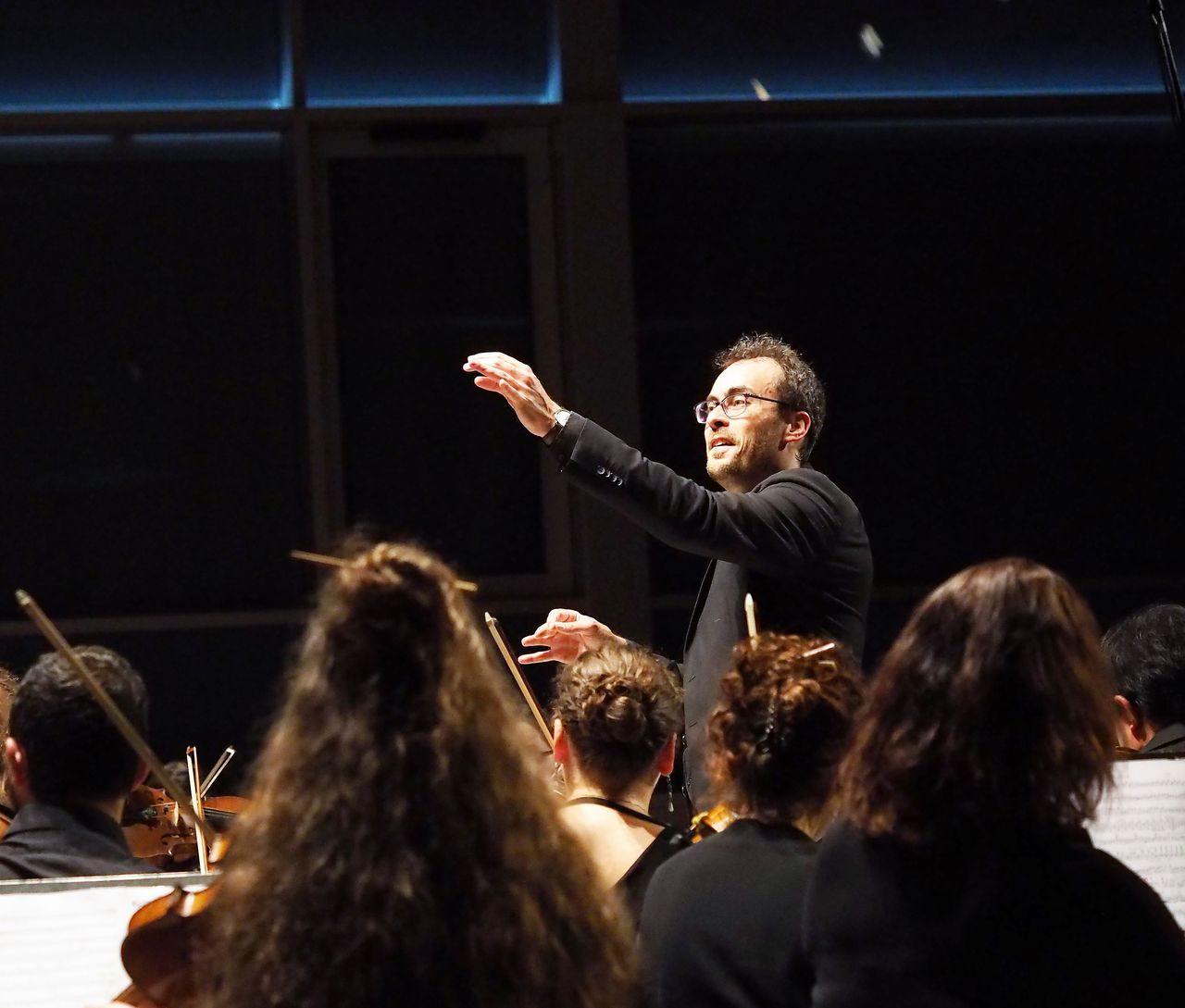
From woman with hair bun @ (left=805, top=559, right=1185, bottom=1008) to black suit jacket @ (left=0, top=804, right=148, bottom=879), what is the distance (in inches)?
34.2

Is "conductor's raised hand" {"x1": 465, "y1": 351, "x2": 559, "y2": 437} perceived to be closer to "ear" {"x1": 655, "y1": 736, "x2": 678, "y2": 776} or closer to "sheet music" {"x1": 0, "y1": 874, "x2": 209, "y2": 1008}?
"ear" {"x1": 655, "y1": 736, "x2": 678, "y2": 776}

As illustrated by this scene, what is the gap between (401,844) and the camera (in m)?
1.17

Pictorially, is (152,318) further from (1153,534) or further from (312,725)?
(312,725)

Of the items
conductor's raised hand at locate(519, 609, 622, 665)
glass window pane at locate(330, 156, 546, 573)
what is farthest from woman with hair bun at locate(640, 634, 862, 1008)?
glass window pane at locate(330, 156, 546, 573)

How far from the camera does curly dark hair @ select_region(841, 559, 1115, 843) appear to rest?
142 centimetres

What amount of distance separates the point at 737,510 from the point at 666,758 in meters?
0.49

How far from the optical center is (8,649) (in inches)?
197

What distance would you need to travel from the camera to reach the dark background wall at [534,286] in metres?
5.20

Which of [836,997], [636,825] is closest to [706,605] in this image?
[636,825]

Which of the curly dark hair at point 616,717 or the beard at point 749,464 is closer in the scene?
the curly dark hair at point 616,717

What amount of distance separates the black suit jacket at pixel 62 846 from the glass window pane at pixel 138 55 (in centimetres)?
385

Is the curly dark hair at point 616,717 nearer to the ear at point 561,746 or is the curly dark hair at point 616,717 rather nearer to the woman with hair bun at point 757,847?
the ear at point 561,746

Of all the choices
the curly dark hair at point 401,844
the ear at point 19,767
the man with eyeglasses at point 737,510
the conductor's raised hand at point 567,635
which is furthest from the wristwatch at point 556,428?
the curly dark hair at point 401,844

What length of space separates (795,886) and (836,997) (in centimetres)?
19
